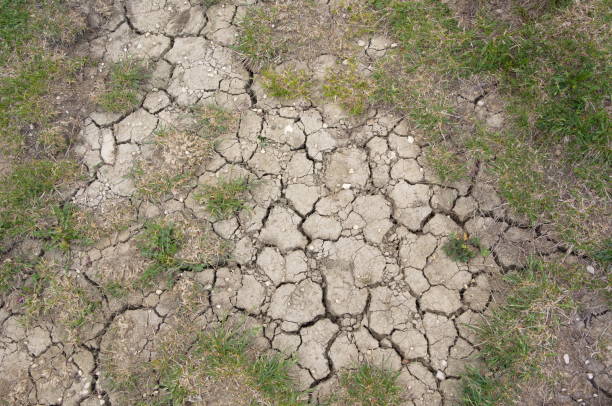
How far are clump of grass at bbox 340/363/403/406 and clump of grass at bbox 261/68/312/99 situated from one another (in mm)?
1966

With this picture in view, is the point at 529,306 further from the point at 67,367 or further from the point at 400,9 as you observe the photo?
the point at 67,367

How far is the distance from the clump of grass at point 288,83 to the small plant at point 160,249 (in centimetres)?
125

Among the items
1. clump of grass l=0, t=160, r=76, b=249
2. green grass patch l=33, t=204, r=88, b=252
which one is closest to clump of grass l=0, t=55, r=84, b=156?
clump of grass l=0, t=160, r=76, b=249

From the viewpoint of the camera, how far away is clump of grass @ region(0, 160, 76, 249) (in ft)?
10.7

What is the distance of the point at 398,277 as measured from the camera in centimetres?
305

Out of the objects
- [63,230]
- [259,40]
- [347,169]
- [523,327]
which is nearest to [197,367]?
[63,230]

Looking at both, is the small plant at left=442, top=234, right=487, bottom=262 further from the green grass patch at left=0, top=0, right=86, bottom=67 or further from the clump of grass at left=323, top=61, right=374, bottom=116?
the green grass patch at left=0, top=0, right=86, bottom=67

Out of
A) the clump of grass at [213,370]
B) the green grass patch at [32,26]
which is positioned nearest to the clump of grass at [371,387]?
the clump of grass at [213,370]

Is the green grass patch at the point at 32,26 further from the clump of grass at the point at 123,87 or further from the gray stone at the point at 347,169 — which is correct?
the gray stone at the point at 347,169

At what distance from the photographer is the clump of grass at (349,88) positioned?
3400 mm

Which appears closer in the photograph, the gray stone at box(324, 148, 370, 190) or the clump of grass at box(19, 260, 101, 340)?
the clump of grass at box(19, 260, 101, 340)

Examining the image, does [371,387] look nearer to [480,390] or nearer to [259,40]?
[480,390]

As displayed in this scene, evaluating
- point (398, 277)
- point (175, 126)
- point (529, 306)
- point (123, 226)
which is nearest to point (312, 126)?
point (175, 126)

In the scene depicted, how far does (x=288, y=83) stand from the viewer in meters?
3.45
